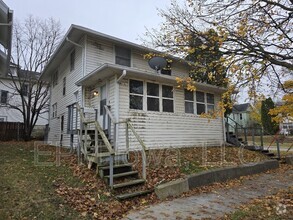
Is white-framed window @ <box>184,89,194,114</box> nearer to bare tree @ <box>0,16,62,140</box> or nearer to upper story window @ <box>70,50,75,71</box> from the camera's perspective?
upper story window @ <box>70,50,75,71</box>

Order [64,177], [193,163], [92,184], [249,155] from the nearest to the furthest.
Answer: [92,184] → [64,177] → [193,163] → [249,155]

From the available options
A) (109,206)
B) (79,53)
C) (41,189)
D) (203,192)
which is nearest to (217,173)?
(203,192)

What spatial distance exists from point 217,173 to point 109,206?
161 inches

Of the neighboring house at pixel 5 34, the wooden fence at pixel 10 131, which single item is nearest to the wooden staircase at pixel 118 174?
the neighboring house at pixel 5 34

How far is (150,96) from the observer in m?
11.4

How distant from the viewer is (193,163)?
882 centimetres

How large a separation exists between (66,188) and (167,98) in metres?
7.38

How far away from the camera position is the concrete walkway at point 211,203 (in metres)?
4.85

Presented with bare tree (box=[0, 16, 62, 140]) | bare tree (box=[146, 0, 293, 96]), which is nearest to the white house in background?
bare tree (box=[146, 0, 293, 96])

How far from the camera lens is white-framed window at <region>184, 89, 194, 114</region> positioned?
1301cm

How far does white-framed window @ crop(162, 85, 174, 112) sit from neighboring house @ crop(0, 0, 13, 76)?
7194 mm

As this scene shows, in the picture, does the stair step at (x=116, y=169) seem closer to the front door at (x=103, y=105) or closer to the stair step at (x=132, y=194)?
the stair step at (x=132, y=194)

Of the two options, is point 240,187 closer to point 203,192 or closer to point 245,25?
point 203,192

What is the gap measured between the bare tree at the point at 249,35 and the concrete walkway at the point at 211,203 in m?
3.06
